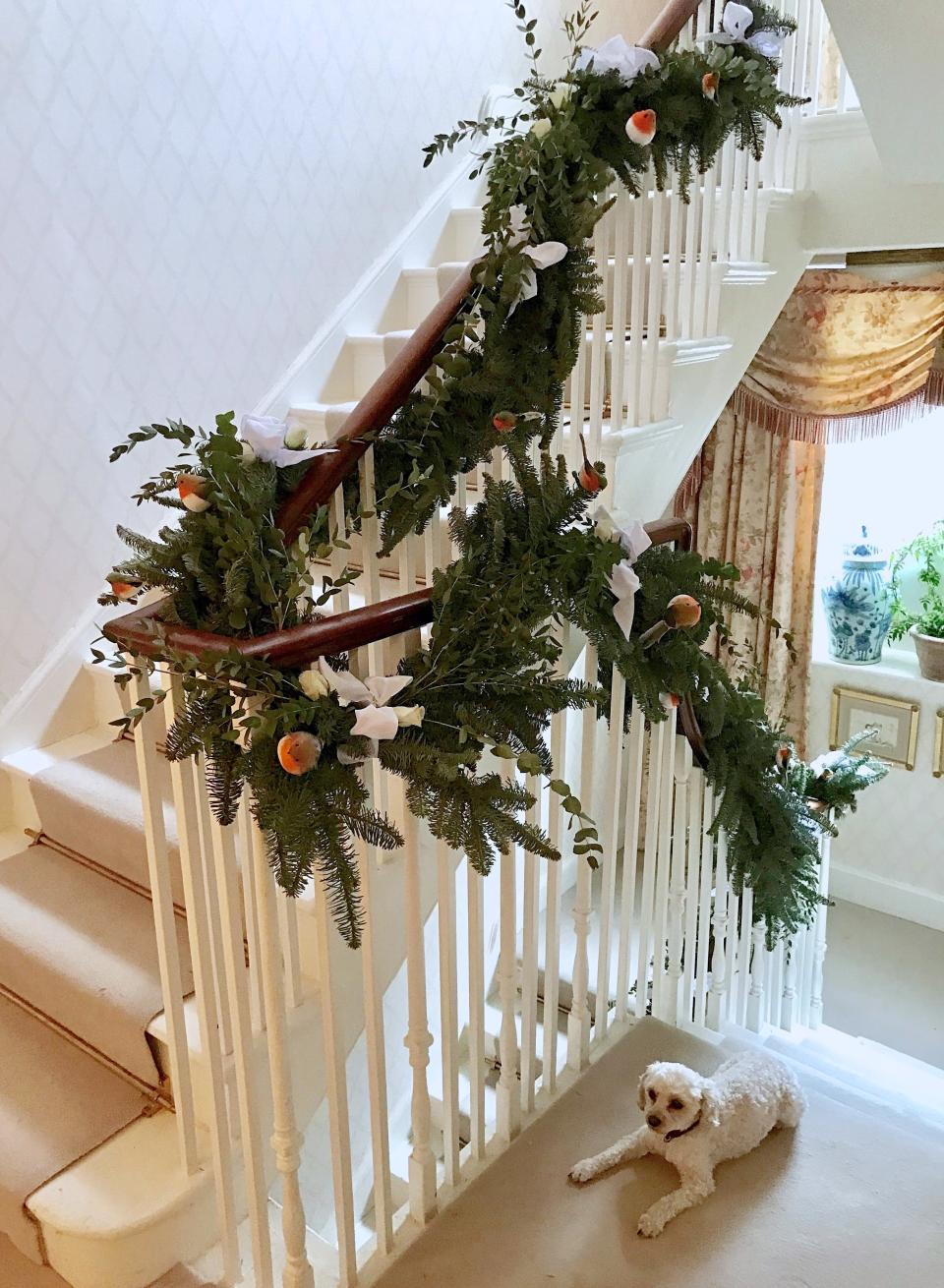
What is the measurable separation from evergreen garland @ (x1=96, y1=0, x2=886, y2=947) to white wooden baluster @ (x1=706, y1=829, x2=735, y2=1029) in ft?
0.53

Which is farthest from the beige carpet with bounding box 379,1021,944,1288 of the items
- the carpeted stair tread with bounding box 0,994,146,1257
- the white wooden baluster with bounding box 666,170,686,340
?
the white wooden baluster with bounding box 666,170,686,340

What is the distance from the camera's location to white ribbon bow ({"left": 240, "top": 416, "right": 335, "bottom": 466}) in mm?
1469

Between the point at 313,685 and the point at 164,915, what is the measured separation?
584 mm

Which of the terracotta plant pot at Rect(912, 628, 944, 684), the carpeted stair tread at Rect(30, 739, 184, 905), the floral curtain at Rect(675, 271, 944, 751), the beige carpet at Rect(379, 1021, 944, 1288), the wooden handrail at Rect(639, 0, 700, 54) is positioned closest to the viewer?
the beige carpet at Rect(379, 1021, 944, 1288)

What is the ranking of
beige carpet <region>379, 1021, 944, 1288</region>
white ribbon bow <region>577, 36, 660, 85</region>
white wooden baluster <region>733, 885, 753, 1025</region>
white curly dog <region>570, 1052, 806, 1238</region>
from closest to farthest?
beige carpet <region>379, 1021, 944, 1288</region> < white curly dog <region>570, 1052, 806, 1238</region> < white ribbon bow <region>577, 36, 660, 85</region> < white wooden baluster <region>733, 885, 753, 1025</region>

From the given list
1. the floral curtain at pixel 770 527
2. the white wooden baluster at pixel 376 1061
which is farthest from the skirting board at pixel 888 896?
the white wooden baluster at pixel 376 1061

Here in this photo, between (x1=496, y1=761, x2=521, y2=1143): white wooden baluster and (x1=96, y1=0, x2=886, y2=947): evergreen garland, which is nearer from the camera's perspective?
(x1=96, y1=0, x2=886, y2=947): evergreen garland

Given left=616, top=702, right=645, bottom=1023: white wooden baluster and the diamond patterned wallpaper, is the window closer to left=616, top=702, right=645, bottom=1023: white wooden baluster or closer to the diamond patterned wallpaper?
the diamond patterned wallpaper

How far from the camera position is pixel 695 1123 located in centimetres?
170

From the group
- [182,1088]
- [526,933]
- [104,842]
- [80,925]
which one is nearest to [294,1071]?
[182,1088]

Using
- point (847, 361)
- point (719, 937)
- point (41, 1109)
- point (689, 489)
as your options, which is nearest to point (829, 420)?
point (847, 361)

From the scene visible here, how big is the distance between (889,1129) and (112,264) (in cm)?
268

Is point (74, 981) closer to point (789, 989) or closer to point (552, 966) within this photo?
point (552, 966)

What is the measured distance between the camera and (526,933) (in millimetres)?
1808
